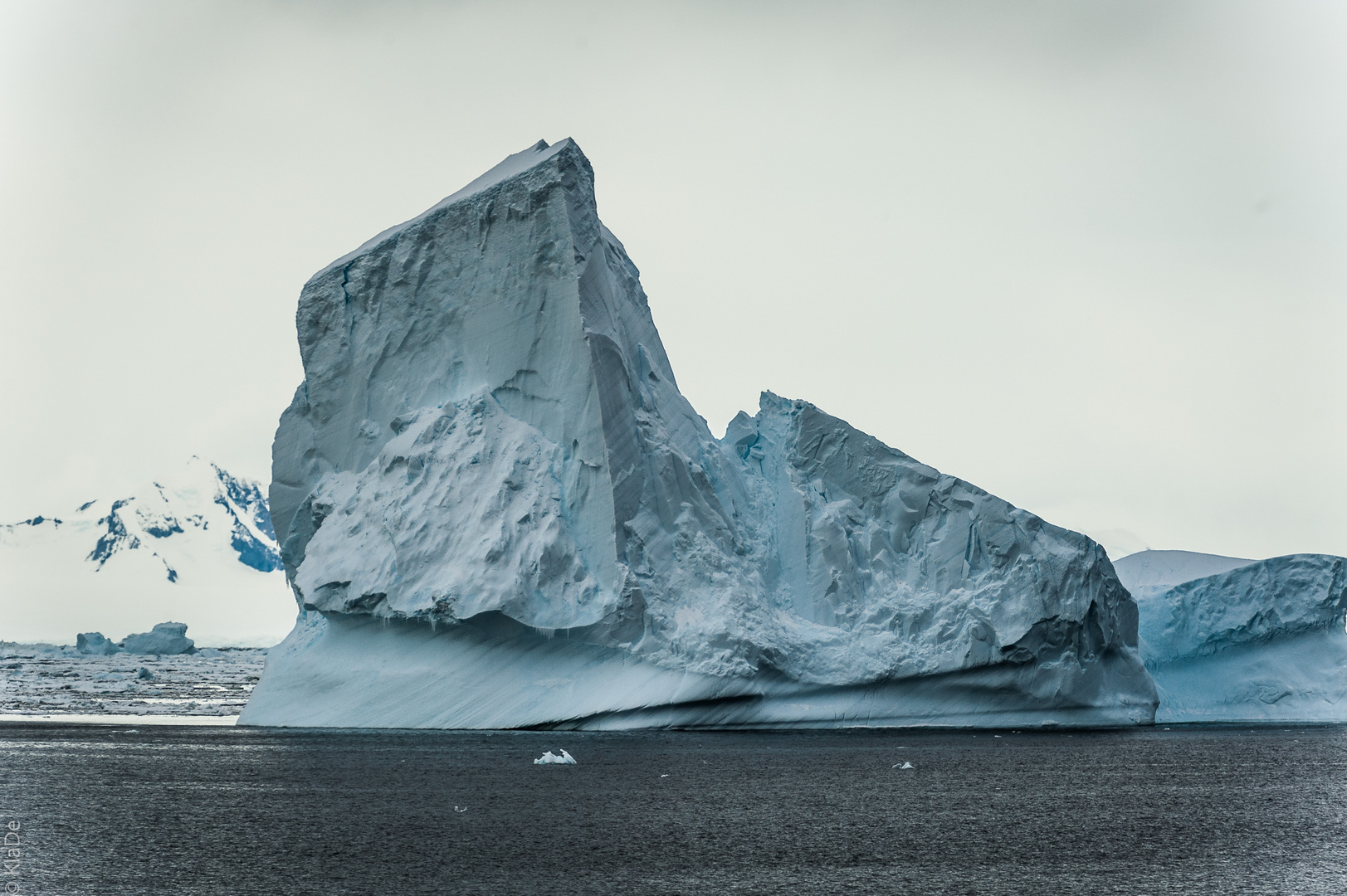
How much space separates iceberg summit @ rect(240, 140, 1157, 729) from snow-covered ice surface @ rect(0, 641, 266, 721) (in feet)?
16.3

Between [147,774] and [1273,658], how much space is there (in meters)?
23.8

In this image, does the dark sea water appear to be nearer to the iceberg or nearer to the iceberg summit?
the iceberg summit

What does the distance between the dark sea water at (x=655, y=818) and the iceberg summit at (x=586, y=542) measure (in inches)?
84.4

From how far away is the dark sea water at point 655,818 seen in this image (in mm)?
8320

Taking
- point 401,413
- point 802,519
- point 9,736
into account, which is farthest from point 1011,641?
point 9,736

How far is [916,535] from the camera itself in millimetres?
23891

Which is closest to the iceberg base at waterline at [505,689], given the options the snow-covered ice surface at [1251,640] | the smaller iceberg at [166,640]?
the snow-covered ice surface at [1251,640]

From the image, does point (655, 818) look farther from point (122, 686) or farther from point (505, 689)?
point (122, 686)

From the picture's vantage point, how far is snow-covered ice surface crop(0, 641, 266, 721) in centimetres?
2508

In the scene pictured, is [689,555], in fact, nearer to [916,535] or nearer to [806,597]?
[806,597]

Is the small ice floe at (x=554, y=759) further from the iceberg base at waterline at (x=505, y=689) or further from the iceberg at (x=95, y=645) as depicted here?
the iceberg at (x=95, y=645)

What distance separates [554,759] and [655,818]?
460cm

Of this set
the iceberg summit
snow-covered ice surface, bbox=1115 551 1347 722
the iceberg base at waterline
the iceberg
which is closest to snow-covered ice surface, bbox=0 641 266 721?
the iceberg

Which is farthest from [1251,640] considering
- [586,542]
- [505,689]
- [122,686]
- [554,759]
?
[122,686]
